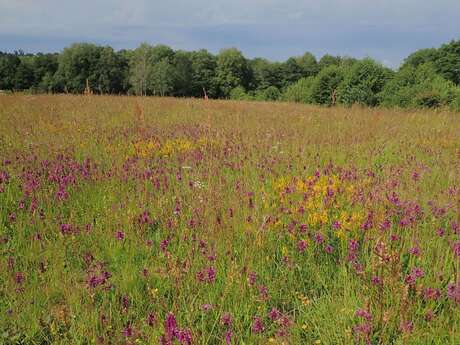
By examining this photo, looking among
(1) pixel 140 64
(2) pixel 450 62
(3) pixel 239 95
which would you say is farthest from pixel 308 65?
(1) pixel 140 64

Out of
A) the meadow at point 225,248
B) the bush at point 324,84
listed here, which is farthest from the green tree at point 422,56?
the meadow at point 225,248

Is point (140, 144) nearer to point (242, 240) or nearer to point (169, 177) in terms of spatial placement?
point (169, 177)

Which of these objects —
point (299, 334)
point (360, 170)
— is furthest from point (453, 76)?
point (299, 334)

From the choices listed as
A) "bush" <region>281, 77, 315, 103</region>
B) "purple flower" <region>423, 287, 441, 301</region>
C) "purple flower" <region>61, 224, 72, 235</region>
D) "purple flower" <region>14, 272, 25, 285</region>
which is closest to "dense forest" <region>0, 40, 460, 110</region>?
"bush" <region>281, 77, 315, 103</region>

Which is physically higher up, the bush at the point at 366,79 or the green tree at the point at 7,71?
the green tree at the point at 7,71

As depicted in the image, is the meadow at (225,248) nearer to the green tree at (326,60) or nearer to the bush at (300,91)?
the bush at (300,91)

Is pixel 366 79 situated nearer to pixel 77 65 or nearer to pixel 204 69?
pixel 77 65

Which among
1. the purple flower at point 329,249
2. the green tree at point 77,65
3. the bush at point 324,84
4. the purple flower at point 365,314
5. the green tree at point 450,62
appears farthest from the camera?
the green tree at point 77,65

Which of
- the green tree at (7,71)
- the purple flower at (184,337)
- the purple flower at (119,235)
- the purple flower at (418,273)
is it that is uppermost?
the green tree at (7,71)

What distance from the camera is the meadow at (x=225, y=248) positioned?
182cm

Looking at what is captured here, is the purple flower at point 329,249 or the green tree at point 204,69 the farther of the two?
the green tree at point 204,69

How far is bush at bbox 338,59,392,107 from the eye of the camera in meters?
19.3

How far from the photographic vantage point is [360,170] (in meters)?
4.19

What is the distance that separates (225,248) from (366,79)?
2016 centimetres
